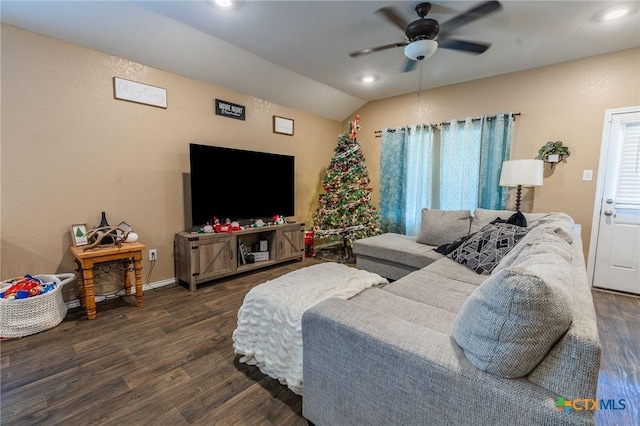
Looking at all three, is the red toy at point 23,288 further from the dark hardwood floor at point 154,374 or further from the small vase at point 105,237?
the small vase at point 105,237

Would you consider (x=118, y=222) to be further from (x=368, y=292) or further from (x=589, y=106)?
(x=589, y=106)

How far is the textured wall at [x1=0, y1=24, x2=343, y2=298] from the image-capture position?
2383 millimetres

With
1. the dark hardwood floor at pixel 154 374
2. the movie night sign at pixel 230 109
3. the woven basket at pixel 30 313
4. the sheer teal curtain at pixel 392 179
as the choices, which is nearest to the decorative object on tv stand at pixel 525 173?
the dark hardwood floor at pixel 154 374

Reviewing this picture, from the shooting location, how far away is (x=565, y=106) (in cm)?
342

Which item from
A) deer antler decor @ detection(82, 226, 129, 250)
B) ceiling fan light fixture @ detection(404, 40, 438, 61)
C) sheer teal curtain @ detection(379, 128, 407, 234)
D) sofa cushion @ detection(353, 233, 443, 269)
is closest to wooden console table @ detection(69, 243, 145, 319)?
deer antler decor @ detection(82, 226, 129, 250)

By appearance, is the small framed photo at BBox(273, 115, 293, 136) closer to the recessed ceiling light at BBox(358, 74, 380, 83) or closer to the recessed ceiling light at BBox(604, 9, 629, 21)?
Answer: the recessed ceiling light at BBox(358, 74, 380, 83)

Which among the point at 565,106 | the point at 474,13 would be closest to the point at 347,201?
the point at 474,13

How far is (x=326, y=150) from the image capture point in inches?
208

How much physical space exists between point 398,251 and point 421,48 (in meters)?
1.97

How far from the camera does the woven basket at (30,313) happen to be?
2141 millimetres

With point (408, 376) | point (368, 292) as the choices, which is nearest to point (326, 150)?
point (368, 292)

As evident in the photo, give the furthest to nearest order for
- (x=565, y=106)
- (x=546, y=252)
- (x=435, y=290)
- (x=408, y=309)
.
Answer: (x=565, y=106) < (x=435, y=290) < (x=408, y=309) < (x=546, y=252)

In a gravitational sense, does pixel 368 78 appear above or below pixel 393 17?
above

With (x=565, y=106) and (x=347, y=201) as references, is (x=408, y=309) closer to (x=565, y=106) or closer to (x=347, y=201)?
(x=347, y=201)
